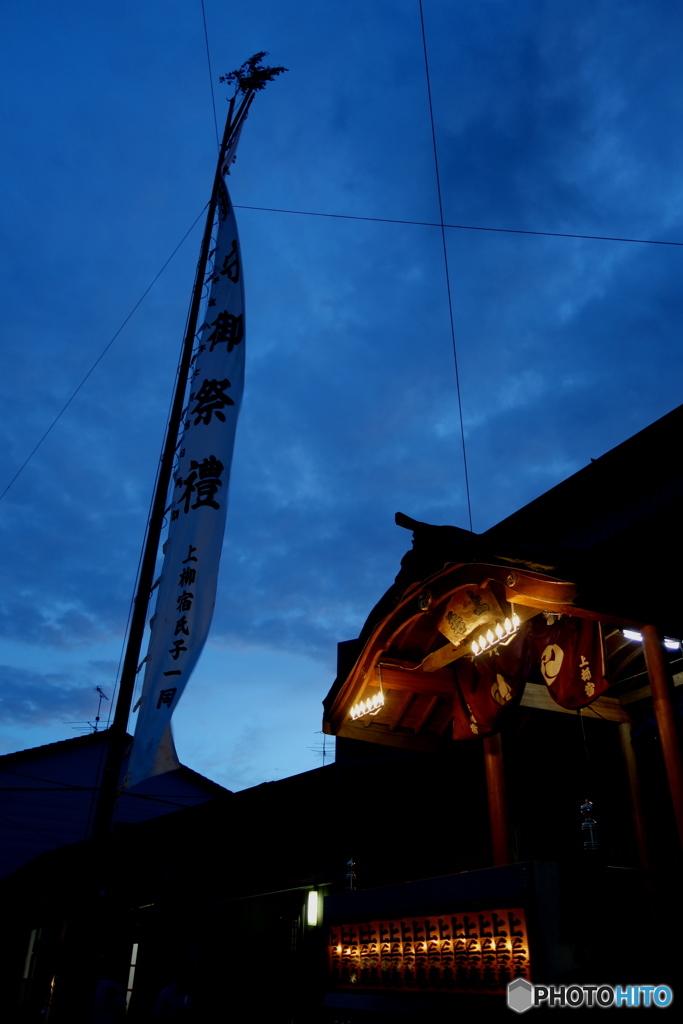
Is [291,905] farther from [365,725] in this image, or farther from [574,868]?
[574,868]

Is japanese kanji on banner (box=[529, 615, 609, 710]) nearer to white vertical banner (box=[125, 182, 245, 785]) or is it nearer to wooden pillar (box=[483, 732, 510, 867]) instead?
wooden pillar (box=[483, 732, 510, 867])

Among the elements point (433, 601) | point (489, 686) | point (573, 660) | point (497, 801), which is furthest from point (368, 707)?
point (573, 660)

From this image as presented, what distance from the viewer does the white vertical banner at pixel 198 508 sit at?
23.2 feet

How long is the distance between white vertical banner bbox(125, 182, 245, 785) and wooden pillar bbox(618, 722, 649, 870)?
6412mm

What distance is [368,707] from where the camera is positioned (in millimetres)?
10547

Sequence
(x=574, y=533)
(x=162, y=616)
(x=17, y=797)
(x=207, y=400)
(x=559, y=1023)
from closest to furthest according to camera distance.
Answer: (x=559, y=1023) → (x=162, y=616) → (x=207, y=400) → (x=574, y=533) → (x=17, y=797)

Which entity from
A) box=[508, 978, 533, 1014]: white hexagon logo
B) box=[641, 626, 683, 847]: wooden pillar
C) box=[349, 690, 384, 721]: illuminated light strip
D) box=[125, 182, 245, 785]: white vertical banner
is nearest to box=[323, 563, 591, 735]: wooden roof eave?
box=[349, 690, 384, 721]: illuminated light strip

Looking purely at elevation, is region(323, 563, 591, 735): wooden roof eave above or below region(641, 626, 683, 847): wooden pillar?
above

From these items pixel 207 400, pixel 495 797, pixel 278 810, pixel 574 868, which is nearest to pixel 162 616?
pixel 207 400

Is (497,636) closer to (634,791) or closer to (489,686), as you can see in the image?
(489,686)

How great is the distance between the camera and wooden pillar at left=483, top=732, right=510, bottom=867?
30.9 ft

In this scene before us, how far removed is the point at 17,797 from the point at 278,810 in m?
17.9

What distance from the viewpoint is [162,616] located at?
7840mm

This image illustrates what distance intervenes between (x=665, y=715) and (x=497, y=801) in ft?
12.9
